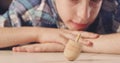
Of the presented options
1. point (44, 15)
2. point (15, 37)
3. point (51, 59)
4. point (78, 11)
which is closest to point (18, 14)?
point (44, 15)

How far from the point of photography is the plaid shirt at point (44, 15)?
1.27 metres

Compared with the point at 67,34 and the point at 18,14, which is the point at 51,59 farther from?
the point at 18,14

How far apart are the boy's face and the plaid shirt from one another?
0.42 feet

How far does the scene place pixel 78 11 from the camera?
3.38 ft

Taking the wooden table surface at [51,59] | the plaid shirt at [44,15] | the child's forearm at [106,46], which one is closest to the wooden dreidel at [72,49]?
the wooden table surface at [51,59]

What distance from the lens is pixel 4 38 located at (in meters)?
1.07

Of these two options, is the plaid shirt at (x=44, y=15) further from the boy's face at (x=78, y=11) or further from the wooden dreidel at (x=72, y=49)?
the wooden dreidel at (x=72, y=49)

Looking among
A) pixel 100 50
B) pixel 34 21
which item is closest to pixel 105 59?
pixel 100 50

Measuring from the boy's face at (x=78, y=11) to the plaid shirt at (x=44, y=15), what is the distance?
129mm

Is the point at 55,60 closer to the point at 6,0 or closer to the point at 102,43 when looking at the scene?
the point at 102,43

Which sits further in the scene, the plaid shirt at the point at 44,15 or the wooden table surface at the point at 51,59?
the plaid shirt at the point at 44,15

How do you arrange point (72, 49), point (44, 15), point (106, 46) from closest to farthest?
point (72, 49) < point (106, 46) < point (44, 15)

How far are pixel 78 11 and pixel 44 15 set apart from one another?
0.89 feet

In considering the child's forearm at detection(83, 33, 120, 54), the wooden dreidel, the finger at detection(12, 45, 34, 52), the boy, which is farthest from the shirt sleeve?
the wooden dreidel
